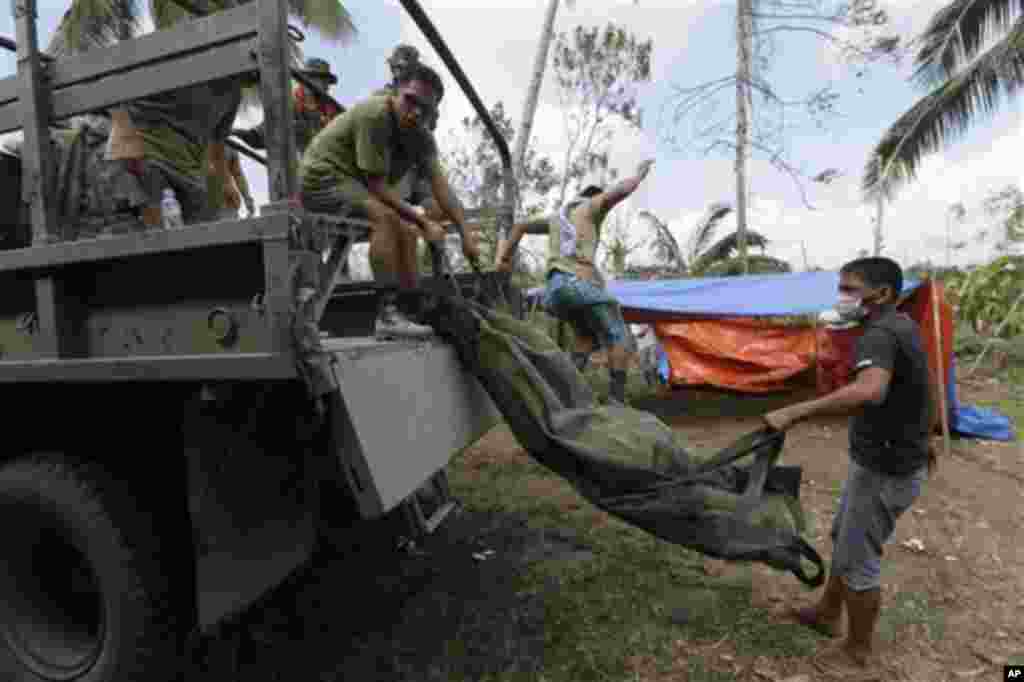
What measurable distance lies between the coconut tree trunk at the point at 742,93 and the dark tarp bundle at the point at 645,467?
819 centimetres

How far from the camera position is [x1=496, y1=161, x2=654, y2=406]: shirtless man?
4.29 meters

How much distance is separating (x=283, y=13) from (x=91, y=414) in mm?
1320

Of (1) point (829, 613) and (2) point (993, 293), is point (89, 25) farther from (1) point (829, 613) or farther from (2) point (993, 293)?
(2) point (993, 293)

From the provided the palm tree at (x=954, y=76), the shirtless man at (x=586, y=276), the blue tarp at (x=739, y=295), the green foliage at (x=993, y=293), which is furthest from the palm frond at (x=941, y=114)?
the shirtless man at (x=586, y=276)

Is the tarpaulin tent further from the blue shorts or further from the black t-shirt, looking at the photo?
the black t-shirt

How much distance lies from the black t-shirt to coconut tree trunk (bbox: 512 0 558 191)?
7533mm

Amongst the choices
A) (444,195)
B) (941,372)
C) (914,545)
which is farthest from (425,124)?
(941,372)

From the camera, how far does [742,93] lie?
9.70m

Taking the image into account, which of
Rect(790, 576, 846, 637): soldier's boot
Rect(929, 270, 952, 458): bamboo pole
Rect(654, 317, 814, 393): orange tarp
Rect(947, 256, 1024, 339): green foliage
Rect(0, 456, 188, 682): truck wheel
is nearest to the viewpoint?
Rect(0, 456, 188, 682): truck wheel

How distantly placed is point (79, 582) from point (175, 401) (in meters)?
0.85

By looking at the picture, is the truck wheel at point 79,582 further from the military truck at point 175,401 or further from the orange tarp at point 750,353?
the orange tarp at point 750,353

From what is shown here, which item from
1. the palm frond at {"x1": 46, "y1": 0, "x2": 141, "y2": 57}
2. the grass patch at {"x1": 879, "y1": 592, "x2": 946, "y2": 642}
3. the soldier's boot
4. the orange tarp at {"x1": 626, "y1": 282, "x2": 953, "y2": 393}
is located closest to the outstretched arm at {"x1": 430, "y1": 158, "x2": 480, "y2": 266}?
→ the soldier's boot

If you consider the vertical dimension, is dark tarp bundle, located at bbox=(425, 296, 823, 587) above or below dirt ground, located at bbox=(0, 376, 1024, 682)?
above

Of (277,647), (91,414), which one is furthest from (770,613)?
(91,414)
